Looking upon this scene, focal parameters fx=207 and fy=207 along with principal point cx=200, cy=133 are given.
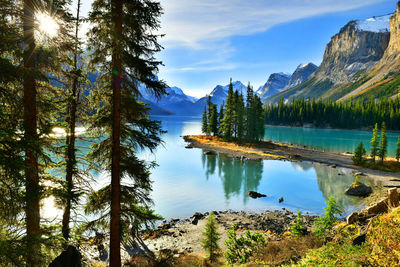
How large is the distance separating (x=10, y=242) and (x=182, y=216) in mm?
18504

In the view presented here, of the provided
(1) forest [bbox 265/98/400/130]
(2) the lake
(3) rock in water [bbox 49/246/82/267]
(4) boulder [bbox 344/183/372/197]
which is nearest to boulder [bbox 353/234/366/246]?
(3) rock in water [bbox 49/246/82/267]

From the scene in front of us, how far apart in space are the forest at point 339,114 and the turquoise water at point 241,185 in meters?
115

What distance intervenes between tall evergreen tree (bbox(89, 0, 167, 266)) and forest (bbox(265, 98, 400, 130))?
155023 mm

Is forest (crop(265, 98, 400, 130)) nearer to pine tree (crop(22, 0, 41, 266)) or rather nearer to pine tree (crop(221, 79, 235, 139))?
pine tree (crop(221, 79, 235, 139))

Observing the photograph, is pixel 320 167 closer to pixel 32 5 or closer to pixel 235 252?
pixel 235 252

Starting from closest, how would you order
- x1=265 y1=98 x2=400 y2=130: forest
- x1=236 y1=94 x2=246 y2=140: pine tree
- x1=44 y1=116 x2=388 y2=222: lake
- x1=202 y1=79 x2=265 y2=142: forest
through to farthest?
x1=44 y1=116 x2=388 y2=222: lake, x1=202 y1=79 x2=265 y2=142: forest, x1=236 y1=94 x2=246 y2=140: pine tree, x1=265 y1=98 x2=400 y2=130: forest

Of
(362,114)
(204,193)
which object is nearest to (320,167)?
(204,193)

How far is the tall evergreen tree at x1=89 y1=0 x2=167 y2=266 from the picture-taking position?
24.5 feet

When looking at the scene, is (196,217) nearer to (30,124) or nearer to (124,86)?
(124,86)

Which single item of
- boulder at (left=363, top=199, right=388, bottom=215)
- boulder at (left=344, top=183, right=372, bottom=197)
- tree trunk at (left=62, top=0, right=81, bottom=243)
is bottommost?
boulder at (left=344, top=183, right=372, bottom=197)

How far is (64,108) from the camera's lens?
24.6 feet

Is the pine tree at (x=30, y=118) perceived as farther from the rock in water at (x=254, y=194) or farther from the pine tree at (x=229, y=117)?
the pine tree at (x=229, y=117)

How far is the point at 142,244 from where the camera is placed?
53.3 feet

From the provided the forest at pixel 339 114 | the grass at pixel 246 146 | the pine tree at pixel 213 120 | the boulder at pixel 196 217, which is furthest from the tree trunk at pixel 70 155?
the forest at pixel 339 114
